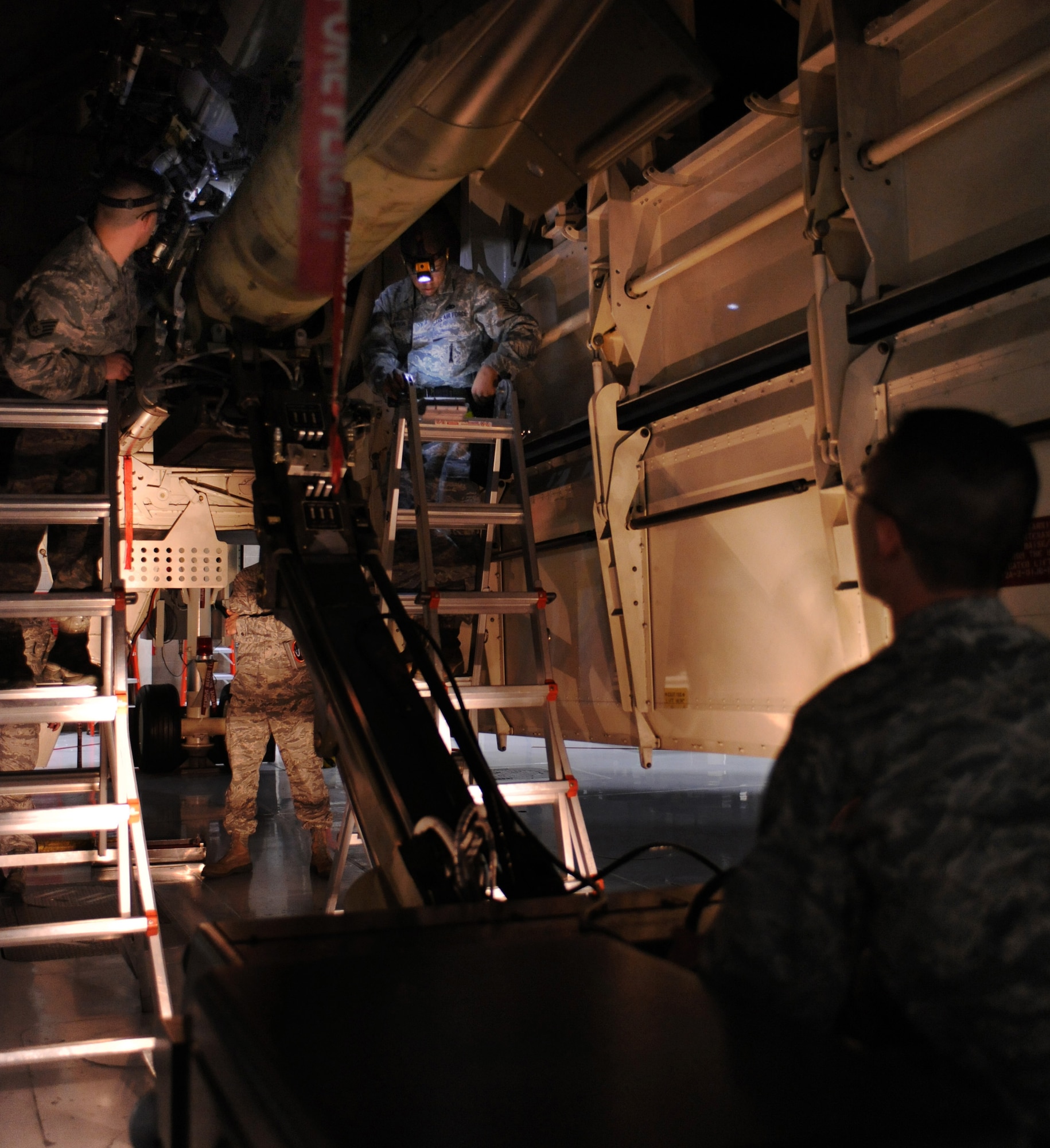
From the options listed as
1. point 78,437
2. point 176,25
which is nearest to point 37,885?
point 78,437

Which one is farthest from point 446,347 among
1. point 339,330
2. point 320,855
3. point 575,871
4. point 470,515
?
point 575,871

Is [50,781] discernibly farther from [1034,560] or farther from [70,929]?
[1034,560]

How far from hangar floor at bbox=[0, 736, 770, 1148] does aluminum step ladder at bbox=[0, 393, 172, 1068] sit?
0.37 feet

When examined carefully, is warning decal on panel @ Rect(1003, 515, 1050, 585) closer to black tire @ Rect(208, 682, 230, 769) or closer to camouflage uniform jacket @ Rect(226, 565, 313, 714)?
camouflage uniform jacket @ Rect(226, 565, 313, 714)

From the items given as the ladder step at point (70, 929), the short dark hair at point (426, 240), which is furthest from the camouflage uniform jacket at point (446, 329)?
the ladder step at point (70, 929)

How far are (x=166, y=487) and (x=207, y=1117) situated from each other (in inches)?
225

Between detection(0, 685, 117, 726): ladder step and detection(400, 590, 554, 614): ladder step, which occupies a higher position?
detection(400, 590, 554, 614): ladder step

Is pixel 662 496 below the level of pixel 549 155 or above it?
below

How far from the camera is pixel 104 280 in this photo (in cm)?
399

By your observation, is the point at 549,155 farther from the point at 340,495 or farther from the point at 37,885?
the point at 37,885

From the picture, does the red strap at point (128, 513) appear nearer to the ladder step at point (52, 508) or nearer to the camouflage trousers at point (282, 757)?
the camouflage trousers at point (282, 757)

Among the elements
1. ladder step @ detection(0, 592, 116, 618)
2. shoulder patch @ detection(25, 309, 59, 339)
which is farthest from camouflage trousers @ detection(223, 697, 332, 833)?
shoulder patch @ detection(25, 309, 59, 339)

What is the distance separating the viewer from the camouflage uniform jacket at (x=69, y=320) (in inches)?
153

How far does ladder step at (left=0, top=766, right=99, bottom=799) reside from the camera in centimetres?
399
